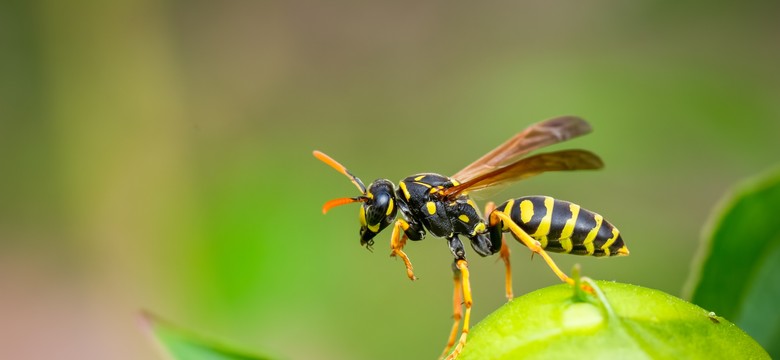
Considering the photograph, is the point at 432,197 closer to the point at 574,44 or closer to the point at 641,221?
the point at 641,221

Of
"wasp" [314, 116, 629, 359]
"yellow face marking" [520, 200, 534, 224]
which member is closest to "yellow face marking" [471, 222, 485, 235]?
"wasp" [314, 116, 629, 359]

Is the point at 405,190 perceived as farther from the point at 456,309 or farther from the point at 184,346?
the point at 184,346

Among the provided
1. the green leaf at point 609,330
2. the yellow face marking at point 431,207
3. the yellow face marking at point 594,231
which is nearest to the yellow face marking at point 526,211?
the yellow face marking at point 594,231

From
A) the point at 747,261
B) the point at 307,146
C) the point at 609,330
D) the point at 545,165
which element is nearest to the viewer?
the point at 609,330

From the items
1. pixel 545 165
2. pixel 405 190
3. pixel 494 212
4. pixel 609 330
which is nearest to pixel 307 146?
pixel 405 190

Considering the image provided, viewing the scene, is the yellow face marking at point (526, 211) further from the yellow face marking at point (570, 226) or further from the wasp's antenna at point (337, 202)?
the wasp's antenna at point (337, 202)
